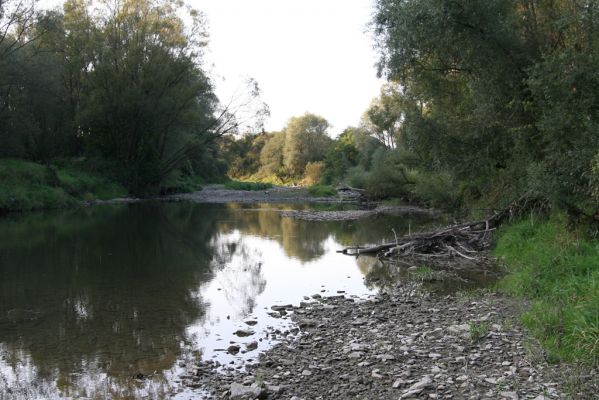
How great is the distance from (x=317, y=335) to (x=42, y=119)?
41.0 metres

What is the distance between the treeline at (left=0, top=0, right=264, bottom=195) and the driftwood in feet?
102

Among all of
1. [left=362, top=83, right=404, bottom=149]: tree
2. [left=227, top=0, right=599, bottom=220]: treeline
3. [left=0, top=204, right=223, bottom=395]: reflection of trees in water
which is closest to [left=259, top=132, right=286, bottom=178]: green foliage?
[left=362, top=83, right=404, bottom=149]: tree

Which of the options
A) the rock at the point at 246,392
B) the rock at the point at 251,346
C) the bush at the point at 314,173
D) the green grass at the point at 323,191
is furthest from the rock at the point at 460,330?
the bush at the point at 314,173

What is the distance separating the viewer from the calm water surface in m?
7.64

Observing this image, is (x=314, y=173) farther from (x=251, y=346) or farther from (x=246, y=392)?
(x=246, y=392)

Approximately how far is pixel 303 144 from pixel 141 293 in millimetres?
88820

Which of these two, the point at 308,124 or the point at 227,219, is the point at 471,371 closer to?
the point at 227,219

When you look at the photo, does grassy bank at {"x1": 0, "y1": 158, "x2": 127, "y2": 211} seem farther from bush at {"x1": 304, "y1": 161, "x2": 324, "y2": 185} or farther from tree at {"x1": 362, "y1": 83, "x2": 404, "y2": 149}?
bush at {"x1": 304, "y1": 161, "x2": 324, "y2": 185}

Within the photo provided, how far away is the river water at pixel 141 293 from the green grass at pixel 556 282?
380 cm

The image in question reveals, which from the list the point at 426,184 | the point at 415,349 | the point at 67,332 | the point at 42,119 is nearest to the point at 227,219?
the point at 426,184

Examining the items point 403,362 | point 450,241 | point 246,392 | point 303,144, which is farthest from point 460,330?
point 303,144

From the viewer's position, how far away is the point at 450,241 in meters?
17.4

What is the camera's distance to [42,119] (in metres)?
42.7

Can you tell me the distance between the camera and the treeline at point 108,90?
38.6 metres
